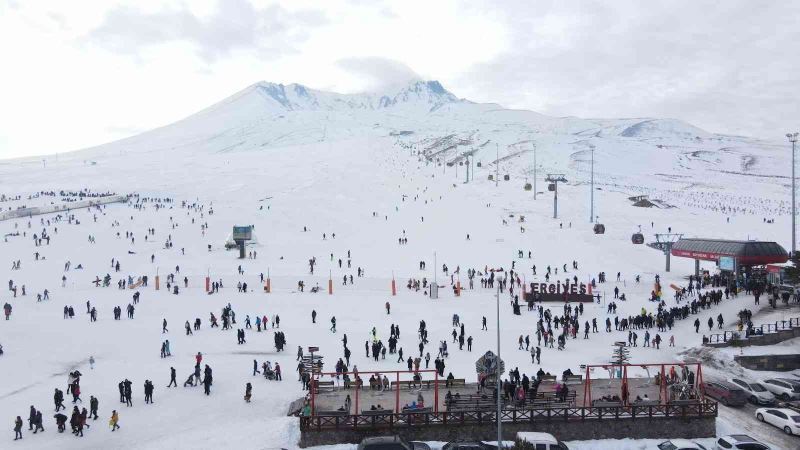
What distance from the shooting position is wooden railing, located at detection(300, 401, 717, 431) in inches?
710

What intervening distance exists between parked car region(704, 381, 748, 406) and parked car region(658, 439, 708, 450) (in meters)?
4.67

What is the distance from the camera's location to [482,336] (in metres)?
31.4

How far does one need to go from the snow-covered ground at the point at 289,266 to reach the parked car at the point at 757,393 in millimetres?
2590

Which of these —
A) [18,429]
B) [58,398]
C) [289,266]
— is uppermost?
[289,266]

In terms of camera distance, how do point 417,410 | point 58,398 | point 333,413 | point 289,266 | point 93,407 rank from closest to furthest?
point 333,413, point 417,410, point 93,407, point 58,398, point 289,266

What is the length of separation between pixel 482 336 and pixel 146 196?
65.9m

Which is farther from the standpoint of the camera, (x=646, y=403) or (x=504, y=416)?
(x=646, y=403)

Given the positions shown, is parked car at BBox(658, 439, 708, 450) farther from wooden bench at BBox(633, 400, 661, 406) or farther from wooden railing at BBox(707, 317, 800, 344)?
wooden railing at BBox(707, 317, 800, 344)

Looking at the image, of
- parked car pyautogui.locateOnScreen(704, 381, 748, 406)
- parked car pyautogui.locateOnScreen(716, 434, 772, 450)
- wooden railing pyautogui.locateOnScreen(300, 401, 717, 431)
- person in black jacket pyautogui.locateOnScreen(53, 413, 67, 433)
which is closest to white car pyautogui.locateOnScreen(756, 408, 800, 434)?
parked car pyautogui.locateOnScreen(704, 381, 748, 406)

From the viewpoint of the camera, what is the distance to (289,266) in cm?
4909

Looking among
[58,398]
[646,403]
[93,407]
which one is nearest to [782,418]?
[646,403]

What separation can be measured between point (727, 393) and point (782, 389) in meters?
2.53

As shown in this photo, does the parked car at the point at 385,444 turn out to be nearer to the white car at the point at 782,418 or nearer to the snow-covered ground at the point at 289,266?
the snow-covered ground at the point at 289,266

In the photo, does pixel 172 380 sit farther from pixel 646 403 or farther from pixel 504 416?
pixel 646 403
